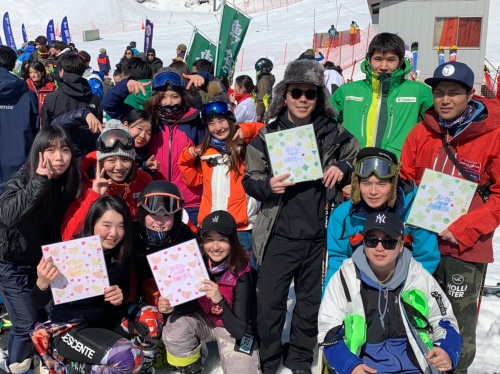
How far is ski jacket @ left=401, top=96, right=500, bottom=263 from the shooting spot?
318cm

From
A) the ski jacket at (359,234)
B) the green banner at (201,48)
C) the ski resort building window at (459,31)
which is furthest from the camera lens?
the ski resort building window at (459,31)

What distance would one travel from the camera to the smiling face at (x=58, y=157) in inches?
136

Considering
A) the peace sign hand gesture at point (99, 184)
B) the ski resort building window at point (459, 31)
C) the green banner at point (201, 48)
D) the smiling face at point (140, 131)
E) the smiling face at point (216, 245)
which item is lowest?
the smiling face at point (216, 245)

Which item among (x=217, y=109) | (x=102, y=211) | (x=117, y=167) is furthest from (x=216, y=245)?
(x=217, y=109)

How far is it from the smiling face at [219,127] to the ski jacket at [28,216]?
128cm

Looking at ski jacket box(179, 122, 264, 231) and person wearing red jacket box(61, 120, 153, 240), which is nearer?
person wearing red jacket box(61, 120, 153, 240)

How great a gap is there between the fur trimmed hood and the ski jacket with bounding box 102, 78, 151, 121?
5.74ft

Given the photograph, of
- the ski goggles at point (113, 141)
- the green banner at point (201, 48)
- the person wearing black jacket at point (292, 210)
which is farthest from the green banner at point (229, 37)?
the person wearing black jacket at point (292, 210)

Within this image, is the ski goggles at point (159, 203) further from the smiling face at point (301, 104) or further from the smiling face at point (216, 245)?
the smiling face at point (301, 104)

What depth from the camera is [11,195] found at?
3346 millimetres

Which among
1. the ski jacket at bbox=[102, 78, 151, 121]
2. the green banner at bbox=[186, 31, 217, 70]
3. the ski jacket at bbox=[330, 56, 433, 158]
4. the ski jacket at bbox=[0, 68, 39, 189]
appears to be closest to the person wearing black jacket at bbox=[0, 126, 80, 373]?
the ski jacket at bbox=[102, 78, 151, 121]

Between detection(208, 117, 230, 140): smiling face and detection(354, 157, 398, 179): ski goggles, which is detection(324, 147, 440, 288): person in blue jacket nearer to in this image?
detection(354, 157, 398, 179): ski goggles

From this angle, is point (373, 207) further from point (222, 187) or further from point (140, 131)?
point (140, 131)

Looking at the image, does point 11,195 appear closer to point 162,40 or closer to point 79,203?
point 79,203
